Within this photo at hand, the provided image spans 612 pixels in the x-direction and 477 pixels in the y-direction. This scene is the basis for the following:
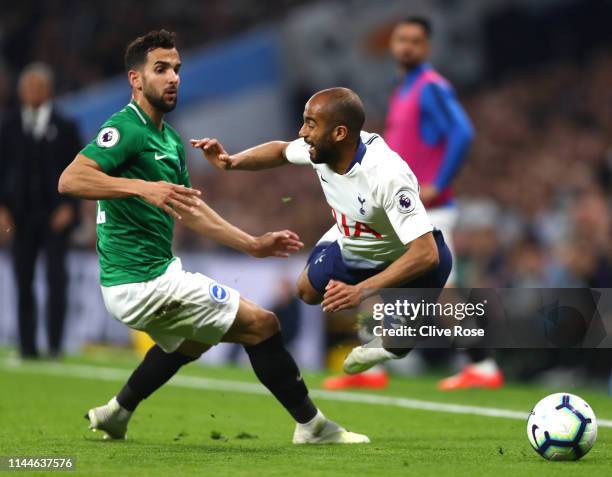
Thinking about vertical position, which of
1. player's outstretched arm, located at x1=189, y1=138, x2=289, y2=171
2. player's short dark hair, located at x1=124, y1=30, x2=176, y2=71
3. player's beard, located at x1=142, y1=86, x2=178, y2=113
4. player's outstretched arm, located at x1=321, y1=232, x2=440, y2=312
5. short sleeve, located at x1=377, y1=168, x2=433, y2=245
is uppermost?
player's short dark hair, located at x1=124, y1=30, x2=176, y2=71

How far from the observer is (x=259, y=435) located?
7066 mm

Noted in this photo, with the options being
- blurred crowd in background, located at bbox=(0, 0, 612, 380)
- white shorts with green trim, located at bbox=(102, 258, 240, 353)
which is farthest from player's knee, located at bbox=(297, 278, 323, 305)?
blurred crowd in background, located at bbox=(0, 0, 612, 380)

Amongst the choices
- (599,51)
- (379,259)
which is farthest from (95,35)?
(379,259)

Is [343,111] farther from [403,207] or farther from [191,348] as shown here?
[191,348]

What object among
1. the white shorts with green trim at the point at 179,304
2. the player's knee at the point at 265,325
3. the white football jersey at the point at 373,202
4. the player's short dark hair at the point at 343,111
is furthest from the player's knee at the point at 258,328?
the player's short dark hair at the point at 343,111

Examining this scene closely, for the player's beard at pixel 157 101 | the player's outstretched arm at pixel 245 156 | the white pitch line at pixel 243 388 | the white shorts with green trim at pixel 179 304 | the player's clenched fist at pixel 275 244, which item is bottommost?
the white pitch line at pixel 243 388

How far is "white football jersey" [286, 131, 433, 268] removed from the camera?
6180mm

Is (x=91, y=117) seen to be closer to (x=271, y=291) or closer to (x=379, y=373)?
(x=271, y=291)

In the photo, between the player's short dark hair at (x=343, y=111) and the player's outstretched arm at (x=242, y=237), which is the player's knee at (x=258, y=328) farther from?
the player's short dark hair at (x=343, y=111)

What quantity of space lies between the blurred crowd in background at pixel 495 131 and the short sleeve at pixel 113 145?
17.2 ft

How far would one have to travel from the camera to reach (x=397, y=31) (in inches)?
371

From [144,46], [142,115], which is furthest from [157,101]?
[144,46]

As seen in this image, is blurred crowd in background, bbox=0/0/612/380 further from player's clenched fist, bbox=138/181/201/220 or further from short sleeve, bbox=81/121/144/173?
player's clenched fist, bbox=138/181/201/220

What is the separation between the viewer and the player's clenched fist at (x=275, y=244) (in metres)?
6.12
